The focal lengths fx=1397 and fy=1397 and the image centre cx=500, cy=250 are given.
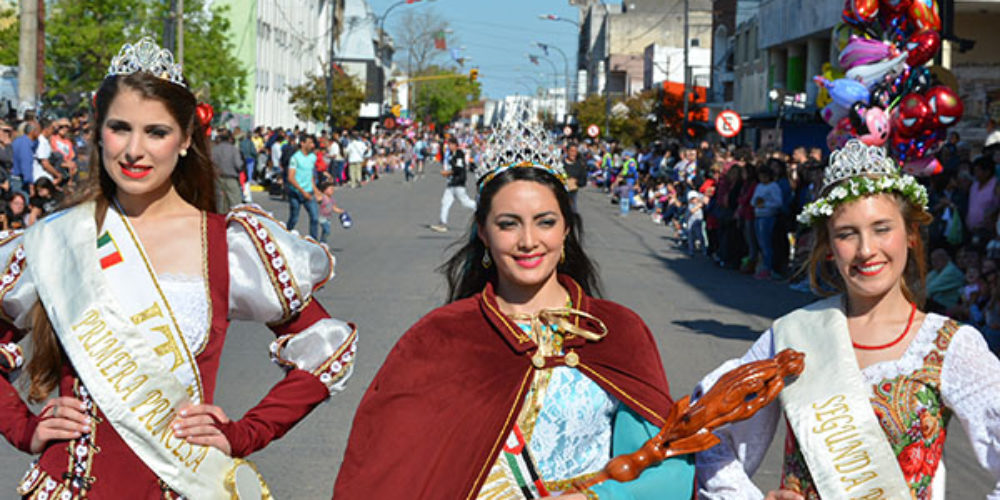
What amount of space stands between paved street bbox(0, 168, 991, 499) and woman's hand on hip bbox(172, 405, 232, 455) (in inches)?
23.6

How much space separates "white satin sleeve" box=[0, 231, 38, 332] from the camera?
11.5 ft

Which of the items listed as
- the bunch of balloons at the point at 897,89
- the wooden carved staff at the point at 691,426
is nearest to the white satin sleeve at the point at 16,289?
the wooden carved staff at the point at 691,426

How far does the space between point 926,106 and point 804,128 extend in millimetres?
23913

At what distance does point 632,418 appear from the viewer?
10.9 ft

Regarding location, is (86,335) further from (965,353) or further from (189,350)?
(965,353)

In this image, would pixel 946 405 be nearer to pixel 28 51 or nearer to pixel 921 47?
pixel 921 47

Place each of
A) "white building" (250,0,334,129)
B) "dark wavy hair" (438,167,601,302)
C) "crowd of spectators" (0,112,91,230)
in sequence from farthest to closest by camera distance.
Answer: "white building" (250,0,334,129) < "crowd of spectators" (0,112,91,230) < "dark wavy hair" (438,167,601,302)

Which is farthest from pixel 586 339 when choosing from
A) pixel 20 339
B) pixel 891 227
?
pixel 20 339

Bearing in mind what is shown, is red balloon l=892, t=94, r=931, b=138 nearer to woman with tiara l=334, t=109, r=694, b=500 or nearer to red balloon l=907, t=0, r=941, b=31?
red balloon l=907, t=0, r=941, b=31

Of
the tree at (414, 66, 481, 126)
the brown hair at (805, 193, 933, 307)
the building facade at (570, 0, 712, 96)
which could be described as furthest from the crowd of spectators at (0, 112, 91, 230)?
the tree at (414, 66, 481, 126)

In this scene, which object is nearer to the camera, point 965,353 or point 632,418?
point 632,418

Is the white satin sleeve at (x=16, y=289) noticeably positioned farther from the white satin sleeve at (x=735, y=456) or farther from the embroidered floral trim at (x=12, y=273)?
the white satin sleeve at (x=735, y=456)

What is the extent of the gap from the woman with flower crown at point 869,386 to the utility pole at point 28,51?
22.5 m

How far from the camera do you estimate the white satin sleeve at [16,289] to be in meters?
3.51
